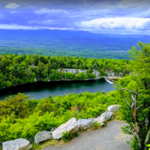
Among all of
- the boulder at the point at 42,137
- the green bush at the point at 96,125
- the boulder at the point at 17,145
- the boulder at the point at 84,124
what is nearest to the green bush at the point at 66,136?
the boulder at the point at 42,137

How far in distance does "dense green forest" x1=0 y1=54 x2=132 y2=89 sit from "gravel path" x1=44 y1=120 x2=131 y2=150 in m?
43.1

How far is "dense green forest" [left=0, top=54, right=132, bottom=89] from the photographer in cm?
5840

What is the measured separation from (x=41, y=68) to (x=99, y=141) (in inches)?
2378

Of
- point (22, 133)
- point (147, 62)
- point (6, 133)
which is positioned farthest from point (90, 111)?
point (147, 62)

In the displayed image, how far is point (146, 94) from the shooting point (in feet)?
22.4

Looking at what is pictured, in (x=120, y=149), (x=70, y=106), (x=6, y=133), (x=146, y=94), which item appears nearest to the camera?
(x=146, y=94)

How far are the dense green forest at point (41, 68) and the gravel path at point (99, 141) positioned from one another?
4312 cm

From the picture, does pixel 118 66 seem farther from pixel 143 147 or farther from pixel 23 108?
pixel 143 147

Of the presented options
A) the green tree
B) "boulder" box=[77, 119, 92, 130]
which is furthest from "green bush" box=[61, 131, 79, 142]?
the green tree

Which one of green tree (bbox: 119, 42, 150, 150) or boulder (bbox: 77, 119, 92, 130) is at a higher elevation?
green tree (bbox: 119, 42, 150, 150)

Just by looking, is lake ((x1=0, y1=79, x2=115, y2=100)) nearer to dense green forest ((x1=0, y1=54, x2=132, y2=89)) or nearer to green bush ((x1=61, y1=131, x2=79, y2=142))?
dense green forest ((x1=0, y1=54, x2=132, y2=89))

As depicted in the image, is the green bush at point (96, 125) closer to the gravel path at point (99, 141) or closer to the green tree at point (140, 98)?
the gravel path at point (99, 141)

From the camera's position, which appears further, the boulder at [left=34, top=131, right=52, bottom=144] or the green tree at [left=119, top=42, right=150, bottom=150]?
the boulder at [left=34, top=131, right=52, bottom=144]

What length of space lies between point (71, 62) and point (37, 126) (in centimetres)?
6805
